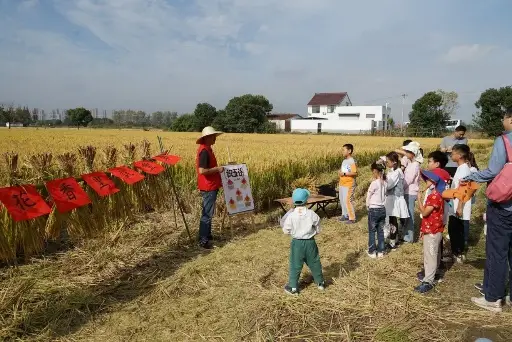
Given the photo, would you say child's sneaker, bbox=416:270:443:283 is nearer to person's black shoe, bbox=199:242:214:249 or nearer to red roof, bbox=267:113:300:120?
person's black shoe, bbox=199:242:214:249

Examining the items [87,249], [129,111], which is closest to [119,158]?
[87,249]

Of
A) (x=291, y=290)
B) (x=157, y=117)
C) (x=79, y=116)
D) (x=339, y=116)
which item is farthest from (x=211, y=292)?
(x=157, y=117)

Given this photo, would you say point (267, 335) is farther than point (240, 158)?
No

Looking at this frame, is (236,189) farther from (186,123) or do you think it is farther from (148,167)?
(186,123)

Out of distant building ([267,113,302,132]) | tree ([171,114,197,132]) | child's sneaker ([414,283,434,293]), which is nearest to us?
child's sneaker ([414,283,434,293])

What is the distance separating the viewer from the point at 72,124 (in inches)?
2965

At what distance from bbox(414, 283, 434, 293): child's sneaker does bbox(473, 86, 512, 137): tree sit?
46405mm

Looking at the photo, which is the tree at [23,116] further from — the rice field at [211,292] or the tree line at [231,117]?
the rice field at [211,292]

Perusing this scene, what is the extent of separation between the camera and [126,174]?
529 centimetres

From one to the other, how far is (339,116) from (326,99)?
20.4 ft

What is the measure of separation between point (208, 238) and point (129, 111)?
101614 millimetres

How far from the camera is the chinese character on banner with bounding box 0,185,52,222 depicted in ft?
11.8

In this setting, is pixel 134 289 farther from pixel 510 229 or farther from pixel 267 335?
pixel 510 229

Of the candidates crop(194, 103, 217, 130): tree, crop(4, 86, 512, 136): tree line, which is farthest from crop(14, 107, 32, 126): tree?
crop(194, 103, 217, 130): tree
